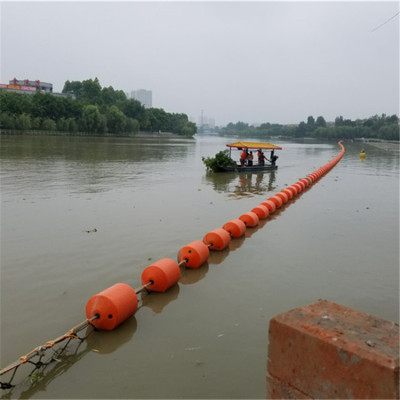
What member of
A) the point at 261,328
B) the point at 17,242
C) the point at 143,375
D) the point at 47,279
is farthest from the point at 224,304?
the point at 17,242

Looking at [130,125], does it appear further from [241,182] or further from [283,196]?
[283,196]

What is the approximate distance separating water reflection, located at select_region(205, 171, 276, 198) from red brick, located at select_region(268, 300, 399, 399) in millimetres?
12661

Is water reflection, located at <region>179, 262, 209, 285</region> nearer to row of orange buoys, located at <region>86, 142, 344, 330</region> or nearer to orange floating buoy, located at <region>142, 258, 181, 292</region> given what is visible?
row of orange buoys, located at <region>86, 142, 344, 330</region>

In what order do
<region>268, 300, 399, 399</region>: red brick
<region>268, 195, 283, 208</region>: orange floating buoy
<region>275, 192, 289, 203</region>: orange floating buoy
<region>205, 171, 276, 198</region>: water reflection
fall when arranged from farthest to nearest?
<region>205, 171, 276, 198</region>: water reflection → <region>275, 192, 289, 203</region>: orange floating buoy → <region>268, 195, 283, 208</region>: orange floating buoy → <region>268, 300, 399, 399</region>: red brick

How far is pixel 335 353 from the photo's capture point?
80.0 inches

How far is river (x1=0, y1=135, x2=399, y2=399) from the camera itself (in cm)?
396

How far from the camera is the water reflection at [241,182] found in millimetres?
16328

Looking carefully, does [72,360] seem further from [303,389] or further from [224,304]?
[303,389]

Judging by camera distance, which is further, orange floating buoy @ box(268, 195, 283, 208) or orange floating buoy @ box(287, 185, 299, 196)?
orange floating buoy @ box(287, 185, 299, 196)

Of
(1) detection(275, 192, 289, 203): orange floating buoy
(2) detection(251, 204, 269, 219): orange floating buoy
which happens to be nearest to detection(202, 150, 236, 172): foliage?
(1) detection(275, 192, 289, 203): orange floating buoy

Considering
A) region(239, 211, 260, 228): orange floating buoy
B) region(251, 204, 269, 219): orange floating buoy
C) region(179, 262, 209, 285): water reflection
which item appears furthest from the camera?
region(251, 204, 269, 219): orange floating buoy

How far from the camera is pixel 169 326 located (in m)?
4.92

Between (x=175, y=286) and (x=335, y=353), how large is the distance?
437cm

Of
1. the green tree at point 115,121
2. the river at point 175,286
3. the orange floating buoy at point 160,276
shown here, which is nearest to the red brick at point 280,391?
the river at point 175,286
